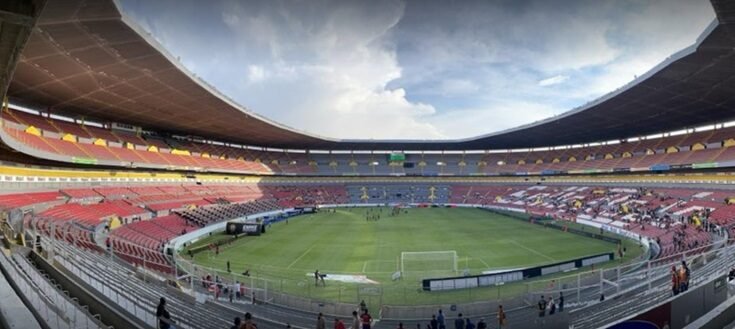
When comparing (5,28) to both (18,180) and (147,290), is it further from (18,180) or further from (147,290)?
(18,180)

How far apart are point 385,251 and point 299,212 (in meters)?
26.1

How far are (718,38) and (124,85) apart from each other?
32.0m

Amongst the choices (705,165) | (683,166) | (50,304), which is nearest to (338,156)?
(683,166)

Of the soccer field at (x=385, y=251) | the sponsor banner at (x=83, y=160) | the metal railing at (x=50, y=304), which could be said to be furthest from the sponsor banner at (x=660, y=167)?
the sponsor banner at (x=83, y=160)

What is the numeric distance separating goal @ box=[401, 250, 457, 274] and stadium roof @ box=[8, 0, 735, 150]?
1576 cm

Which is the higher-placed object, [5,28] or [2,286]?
[5,28]

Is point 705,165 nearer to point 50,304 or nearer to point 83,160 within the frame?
point 50,304

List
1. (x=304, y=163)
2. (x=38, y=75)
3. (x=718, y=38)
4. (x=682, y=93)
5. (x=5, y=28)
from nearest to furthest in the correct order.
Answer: (x=5, y=28) → (x=718, y=38) → (x=38, y=75) → (x=682, y=93) → (x=304, y=163)

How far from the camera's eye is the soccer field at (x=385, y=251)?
18.0m

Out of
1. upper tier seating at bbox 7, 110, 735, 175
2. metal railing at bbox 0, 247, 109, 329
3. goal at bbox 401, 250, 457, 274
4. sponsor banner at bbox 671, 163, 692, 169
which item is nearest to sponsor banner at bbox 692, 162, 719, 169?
upper tier seating at bbox 7, 110, 735, 175

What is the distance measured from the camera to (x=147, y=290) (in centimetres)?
1094

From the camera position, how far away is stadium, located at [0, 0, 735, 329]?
10.4 metres

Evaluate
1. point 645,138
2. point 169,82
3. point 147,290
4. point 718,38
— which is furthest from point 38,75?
point 645,138

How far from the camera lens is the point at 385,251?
26.5 m
